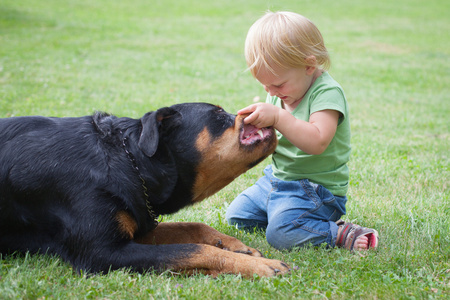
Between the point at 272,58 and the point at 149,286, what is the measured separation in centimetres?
208

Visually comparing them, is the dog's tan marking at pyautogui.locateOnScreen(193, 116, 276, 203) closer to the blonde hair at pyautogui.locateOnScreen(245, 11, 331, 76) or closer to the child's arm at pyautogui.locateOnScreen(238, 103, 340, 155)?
the child's arm at pyautogui.locateOnScreen(238, 103, 340, 155)

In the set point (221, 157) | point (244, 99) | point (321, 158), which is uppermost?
point (221, 157)

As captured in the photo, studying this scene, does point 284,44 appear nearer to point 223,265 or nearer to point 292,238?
point 292,238

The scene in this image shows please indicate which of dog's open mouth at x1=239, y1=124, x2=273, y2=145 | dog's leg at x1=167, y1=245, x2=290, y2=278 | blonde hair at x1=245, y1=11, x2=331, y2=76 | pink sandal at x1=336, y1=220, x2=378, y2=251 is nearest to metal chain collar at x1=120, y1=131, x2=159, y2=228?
dog's leg at x1=167, y1=245, x2=290, y2=278

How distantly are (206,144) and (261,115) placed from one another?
1.59 ft

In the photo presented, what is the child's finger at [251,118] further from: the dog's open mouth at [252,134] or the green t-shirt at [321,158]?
the green t-shirt at [321,158]

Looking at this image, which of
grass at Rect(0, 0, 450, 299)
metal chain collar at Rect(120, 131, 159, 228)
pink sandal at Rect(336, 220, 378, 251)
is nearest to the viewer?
grass at Rect(0, 0, 450, 299)

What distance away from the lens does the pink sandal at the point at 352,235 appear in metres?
3.90

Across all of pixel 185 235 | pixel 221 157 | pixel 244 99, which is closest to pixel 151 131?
pixel 221 157

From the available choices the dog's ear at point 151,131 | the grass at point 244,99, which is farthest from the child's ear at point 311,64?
the grass at point 244,99

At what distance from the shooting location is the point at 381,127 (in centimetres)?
853

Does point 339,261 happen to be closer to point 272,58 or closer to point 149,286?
point 149,286

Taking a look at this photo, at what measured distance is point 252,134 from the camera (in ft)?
12.5

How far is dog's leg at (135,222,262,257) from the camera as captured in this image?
12.9 feet
